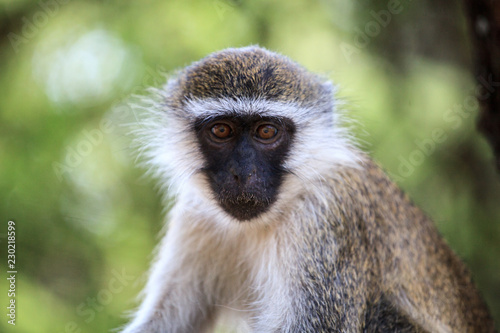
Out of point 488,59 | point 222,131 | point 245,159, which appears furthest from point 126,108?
point 488,59

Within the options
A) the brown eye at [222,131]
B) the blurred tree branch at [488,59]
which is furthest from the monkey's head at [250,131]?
the blurred tree branch at [488,59]

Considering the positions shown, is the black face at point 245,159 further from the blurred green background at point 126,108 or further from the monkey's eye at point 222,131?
the blurred green background at point 126,108

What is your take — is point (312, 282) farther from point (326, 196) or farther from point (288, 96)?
point (288, 96)

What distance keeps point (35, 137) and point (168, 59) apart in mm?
1627

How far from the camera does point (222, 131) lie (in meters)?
3.67

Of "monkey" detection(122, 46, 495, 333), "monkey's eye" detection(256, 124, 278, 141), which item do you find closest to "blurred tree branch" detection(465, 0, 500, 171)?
"monkey" detection(122, 46, 495, 333)

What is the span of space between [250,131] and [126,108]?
211 cm

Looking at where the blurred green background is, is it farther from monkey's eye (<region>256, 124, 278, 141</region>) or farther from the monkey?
monkey's eye (<region>256, 124, 278, 141</region>)

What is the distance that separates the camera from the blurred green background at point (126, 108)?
222 inches

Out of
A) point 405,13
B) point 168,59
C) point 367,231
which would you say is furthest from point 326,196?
point 405,13

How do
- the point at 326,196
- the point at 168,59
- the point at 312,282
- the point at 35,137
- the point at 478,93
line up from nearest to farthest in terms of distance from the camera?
1. the point at 312,282
2. the point at 326,196
3. the point at 478,93
4. the point at 35,137
5. the point at 168,59

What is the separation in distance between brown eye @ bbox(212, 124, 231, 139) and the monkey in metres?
0.01

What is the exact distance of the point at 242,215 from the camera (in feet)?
11.7

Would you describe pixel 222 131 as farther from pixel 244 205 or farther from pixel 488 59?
pixel 488 59
